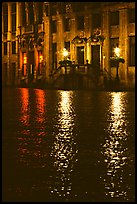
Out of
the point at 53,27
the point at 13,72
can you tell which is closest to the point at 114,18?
the point at 53,27

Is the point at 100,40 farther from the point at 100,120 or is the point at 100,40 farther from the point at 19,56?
the point at 100,120

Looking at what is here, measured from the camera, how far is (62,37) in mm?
61438

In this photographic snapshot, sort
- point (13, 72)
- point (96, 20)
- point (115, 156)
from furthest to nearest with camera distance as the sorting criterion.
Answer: point (13, 72) < point (96, 20) < point (115, 156)

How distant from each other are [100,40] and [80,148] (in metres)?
46.8

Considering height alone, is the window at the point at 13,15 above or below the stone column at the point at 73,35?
above

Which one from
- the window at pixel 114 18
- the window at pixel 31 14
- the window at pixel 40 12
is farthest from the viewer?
the window at pixel 31 14

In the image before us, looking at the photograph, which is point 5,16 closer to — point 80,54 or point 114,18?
point 80,54

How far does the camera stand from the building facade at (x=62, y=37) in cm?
5394

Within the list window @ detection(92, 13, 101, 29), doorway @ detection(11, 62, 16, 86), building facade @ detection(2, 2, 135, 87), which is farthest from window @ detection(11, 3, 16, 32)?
window @ detection(92, 13, 101, 29)

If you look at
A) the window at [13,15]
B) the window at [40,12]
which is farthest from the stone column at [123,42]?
the window at [13,15]

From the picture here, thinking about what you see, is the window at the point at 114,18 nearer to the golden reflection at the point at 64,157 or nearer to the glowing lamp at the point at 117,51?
the glowing lamp at the point at 117,51

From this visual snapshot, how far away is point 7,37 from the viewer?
247 feet

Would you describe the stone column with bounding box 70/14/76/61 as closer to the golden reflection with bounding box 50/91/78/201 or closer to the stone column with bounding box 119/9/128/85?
the stone column with bounding box 119/9/128/85

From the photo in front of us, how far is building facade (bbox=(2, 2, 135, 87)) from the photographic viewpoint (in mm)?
53938
